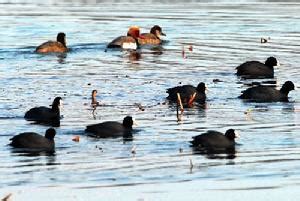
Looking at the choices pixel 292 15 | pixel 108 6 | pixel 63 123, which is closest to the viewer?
pixel 63 123

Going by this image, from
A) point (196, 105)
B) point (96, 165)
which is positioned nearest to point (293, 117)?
point (196, 105)

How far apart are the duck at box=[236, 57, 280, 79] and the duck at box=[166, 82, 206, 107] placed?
259 inches

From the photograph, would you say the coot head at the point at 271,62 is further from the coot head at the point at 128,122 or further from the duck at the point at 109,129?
the duck at the point at 109,129

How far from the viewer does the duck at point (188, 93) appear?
36500 mm

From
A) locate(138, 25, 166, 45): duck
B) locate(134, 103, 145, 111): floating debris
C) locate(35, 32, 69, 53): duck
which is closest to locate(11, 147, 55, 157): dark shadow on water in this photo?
locate(134, 103, 145, 111): floating debris

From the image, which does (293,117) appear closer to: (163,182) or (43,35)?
(163,182)

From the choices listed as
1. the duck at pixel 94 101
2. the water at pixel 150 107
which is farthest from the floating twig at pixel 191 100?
the duck at pixel 94 101

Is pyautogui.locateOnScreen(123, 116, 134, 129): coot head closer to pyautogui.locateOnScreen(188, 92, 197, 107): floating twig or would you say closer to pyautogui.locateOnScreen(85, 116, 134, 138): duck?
pyautogui.locateOnScreen(85, 116, 134, 138): duck

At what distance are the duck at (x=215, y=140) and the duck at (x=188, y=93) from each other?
734cm

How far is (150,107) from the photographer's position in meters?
35.1

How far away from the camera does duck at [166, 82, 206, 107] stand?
120 feet

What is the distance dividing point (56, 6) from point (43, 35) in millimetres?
17239

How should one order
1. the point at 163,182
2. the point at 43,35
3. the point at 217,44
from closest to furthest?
the point at 163,182, the point at 217,44, the point at 43,35

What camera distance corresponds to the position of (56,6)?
75062mm
